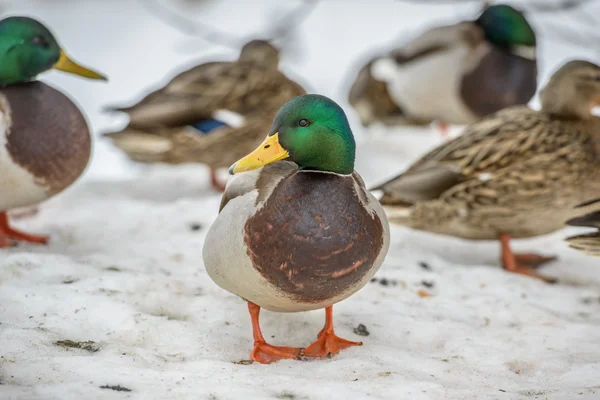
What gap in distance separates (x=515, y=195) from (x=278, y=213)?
1.63 meters

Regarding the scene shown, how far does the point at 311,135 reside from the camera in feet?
8.16

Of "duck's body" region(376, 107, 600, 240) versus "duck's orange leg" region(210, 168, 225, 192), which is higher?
"duck's body" region(376, 107, 600, 240)

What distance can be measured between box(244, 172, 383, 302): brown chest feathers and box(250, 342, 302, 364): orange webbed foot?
26cm

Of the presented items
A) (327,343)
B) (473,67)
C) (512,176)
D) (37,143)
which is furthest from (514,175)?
(37,143)

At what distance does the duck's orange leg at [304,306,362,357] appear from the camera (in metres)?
2.71

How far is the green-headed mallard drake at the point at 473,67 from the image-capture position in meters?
5.51

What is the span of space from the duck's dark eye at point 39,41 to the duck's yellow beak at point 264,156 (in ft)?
5.27

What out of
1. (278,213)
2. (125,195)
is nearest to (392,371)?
(278,213)

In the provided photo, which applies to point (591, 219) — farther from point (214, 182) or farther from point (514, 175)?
point (214, 182)

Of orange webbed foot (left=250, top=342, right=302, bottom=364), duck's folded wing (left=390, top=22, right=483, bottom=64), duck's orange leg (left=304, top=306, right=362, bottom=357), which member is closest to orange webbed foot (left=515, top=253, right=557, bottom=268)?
duck's orange leg (left=304, top=306, right=362, bottom=357)

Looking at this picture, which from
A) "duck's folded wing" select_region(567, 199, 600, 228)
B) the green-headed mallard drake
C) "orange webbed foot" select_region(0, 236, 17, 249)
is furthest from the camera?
the green-headed mallard drake

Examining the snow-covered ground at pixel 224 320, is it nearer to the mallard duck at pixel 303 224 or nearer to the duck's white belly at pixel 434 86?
the mallard duck at pixel 303 224

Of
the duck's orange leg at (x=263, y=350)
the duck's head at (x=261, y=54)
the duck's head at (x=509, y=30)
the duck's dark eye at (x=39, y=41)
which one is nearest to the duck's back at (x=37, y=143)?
the duck's dark eye at (x=39, y=41)

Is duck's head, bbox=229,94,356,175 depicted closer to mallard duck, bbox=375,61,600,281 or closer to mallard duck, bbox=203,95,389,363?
mallard duck, bbox=203,95,389,363
